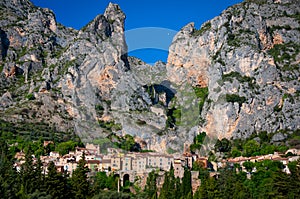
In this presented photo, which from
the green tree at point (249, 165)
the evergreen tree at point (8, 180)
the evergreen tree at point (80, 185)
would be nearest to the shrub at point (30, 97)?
the evergreen tree at point (8, 180)

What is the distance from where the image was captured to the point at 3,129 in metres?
87.2

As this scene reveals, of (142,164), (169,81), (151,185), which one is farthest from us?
(169,81)

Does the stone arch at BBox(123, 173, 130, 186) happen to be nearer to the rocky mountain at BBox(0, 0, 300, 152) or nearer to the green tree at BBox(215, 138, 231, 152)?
the rocky mountain at BBox(0, 0, 300, 152)

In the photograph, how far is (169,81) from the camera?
124 m

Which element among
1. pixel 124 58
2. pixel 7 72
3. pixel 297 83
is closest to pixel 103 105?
pixel 124 58

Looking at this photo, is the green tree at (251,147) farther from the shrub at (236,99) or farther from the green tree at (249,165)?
the shrub at (236,99)

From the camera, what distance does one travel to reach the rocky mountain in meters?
88.9

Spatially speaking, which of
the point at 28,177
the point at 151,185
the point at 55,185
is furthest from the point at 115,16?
the point at 55,185

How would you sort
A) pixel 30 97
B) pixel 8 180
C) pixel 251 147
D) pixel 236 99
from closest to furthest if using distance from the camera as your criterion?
1. pixel 8 180
2. pixel 251 147
3. pixel 236 99
4. pixel 30 97

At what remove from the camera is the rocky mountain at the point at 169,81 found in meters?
88.9

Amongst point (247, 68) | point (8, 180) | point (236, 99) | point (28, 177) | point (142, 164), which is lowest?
point (8, 180)

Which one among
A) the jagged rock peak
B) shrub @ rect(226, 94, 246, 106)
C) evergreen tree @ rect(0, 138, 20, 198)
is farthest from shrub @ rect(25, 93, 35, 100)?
shrub @ rect(226, 94, 246, 106)

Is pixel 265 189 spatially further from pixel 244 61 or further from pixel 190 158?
pixel 244 61

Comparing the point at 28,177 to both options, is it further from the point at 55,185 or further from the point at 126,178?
the point at 126,178
